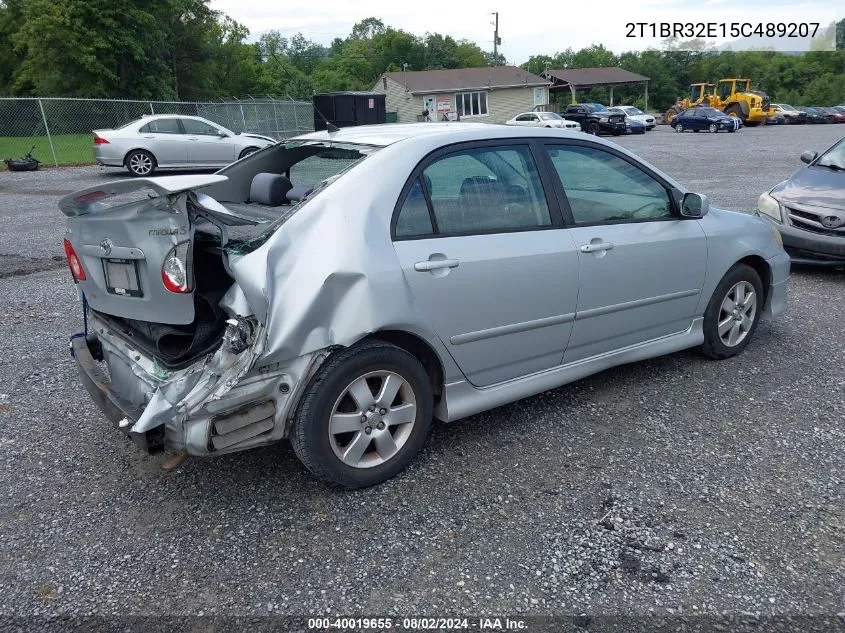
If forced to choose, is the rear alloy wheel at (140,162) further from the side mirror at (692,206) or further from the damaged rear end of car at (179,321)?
the side mirror at (692,206)

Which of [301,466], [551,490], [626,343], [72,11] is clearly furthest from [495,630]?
[72,11]

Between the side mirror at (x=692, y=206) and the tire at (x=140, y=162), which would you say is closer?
the side mirror at (x=692, y=206)

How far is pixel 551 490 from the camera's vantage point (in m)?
3.27

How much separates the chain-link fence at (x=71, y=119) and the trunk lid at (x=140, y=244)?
18.6 m

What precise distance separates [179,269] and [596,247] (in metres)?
2.12

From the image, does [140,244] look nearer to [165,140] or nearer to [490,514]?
[490,514]

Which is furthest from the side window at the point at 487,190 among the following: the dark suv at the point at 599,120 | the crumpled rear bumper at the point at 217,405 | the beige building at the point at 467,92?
the beige building at the point at 467,92

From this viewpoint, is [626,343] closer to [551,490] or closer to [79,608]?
[551,490]

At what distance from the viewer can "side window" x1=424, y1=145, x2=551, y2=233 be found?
3.42 metres

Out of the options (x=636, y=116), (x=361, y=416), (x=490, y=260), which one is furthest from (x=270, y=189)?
(x=636, y=116)

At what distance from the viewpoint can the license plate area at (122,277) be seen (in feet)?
10.2

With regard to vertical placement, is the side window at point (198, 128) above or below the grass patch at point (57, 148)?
A: above

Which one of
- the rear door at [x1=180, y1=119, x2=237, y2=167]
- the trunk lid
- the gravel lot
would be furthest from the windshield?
the rear door at [x1=180, y1=119, x2=237, y2=167]

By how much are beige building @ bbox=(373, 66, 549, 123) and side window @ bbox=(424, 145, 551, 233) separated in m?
51.5
